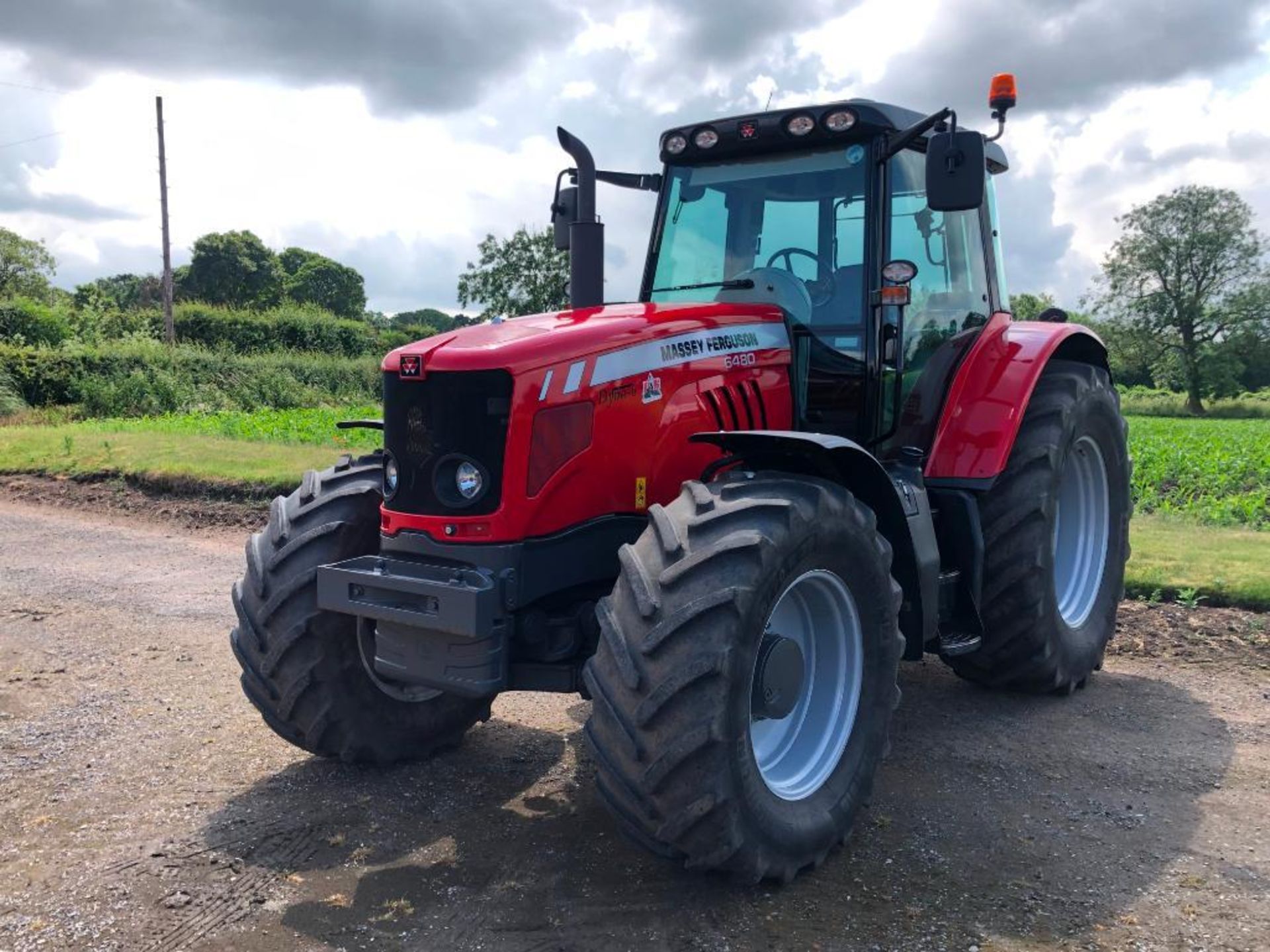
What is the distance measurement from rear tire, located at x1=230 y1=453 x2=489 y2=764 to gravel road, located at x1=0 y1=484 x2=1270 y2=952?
27cm

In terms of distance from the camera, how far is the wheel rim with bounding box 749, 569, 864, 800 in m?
3.45

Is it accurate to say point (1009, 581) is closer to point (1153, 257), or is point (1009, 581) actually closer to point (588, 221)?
point (588, 221)

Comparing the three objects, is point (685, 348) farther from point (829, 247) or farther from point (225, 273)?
point (225, 273)

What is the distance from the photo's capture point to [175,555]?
8875 millimetres

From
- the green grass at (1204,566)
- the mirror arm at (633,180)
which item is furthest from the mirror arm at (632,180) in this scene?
the green grass at (1204,566)

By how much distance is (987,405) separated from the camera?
4.75m

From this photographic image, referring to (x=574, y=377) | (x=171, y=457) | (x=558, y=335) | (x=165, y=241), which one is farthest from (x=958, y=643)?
(x=165, y=241)

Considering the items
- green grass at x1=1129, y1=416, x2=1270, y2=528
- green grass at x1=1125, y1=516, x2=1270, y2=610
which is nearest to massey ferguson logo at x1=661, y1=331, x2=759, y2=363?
green grass at x1=1125, y1=516, x2=1270, y2=610

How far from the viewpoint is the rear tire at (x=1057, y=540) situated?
4684mm

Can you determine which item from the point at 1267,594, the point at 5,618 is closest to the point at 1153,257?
the point at 1267,594

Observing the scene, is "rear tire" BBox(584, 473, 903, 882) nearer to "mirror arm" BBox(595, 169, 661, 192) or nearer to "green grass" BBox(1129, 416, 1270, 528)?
"mirror arm" BBox(595, 169, 661, 192)

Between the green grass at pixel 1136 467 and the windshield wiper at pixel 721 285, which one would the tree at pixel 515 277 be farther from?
the windshield wiper at pixel 721 285

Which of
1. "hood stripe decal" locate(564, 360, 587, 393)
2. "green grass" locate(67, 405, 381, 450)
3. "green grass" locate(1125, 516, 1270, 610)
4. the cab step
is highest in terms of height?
"hood stripe decal" locate(564, 360, 587, 393)

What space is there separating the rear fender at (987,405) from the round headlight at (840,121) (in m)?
1.30
